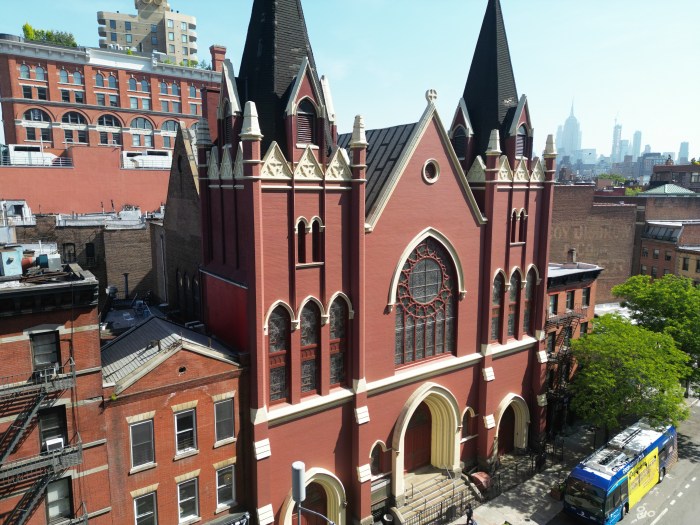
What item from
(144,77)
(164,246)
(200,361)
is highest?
(144,77)

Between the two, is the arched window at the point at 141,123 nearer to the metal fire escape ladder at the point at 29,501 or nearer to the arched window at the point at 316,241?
the arched window at the point at 316,241

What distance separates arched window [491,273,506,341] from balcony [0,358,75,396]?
21.9 metres

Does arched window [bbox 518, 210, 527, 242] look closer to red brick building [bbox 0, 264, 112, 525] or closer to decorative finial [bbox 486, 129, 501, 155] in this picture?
decorative finial [bbox 486, 129, 501, 155]

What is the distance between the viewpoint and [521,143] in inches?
Result: 1190

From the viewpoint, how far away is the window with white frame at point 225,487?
829 inches

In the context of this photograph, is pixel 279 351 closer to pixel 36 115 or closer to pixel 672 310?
pixel 672 310

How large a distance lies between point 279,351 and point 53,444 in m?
8.71

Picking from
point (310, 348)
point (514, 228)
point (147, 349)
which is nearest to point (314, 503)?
point (310, 348)

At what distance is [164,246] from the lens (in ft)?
114

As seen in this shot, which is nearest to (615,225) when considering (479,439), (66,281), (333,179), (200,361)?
(479,439)

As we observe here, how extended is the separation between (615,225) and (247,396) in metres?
60.4

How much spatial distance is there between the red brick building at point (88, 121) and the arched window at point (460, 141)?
31.0m

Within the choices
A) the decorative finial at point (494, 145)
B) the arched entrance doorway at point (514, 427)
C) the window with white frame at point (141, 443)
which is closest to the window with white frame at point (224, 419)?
the window with white frame at point (141, 443)

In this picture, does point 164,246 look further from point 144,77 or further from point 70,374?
point 144,77
